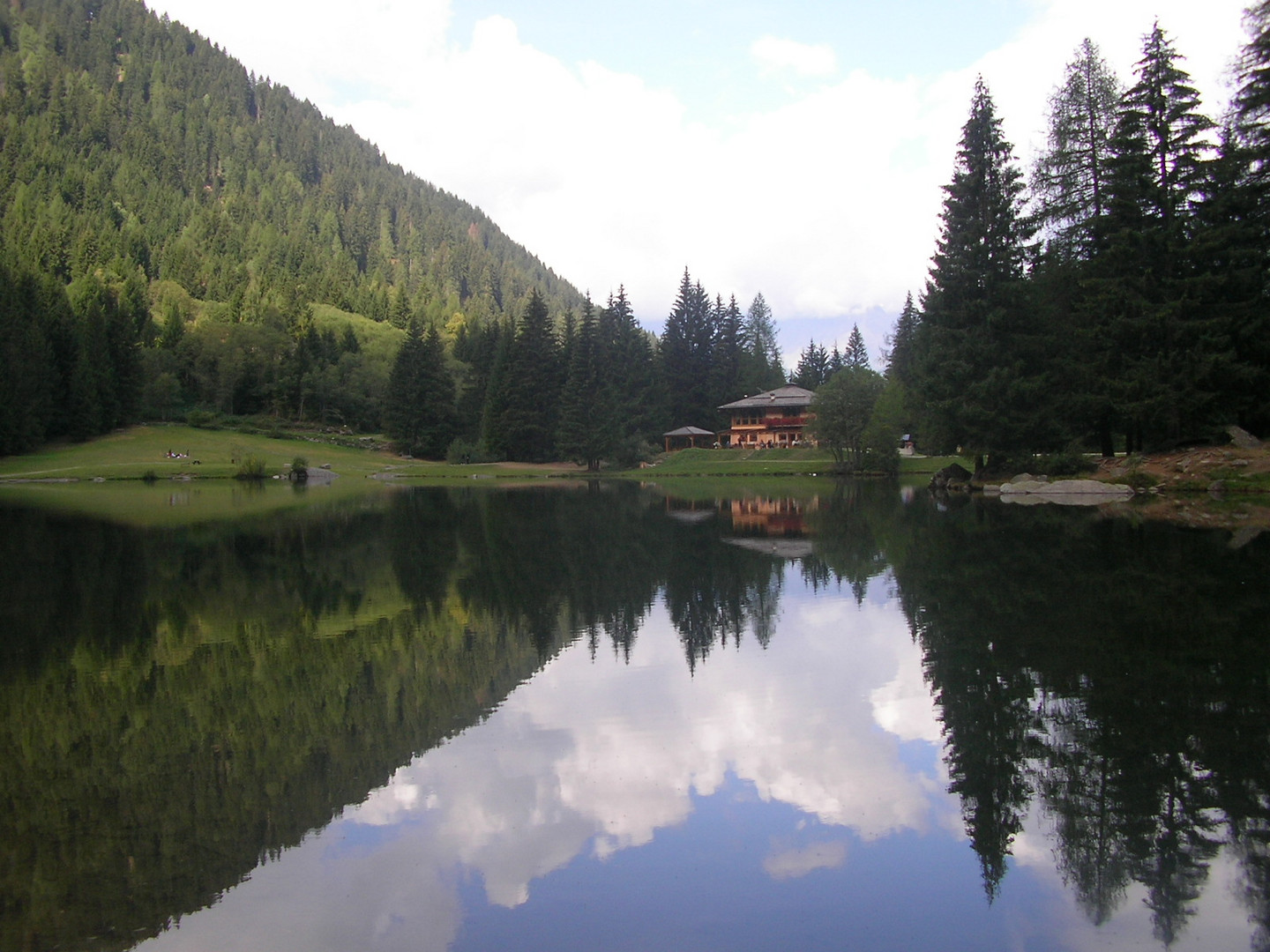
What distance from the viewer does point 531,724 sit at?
320 inches

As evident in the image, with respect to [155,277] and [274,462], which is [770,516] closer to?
[274,462]

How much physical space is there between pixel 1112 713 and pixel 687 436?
79296 millimetres

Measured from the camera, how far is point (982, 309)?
40.3 m

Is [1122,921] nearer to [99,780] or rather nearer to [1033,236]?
[99,780]

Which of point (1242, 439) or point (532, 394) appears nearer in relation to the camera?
point (1242, 439)

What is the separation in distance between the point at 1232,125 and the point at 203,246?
500 ft

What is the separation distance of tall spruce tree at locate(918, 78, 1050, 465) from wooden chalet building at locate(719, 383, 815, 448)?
143 feet

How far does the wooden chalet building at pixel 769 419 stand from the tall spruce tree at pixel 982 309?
4359cm

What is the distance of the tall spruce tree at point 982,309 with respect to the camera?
39.3 meters

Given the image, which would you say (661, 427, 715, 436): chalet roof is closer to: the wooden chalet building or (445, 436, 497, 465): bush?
the wooden chalet building

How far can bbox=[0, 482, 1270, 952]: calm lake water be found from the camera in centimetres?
489

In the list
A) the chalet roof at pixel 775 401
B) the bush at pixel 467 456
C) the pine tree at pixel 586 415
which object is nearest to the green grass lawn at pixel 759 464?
the pine tree at pixel 586 415

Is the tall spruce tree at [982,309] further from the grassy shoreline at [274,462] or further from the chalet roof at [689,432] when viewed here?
the chalet roof at [689,432]

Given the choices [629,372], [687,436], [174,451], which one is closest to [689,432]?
[687,436]
